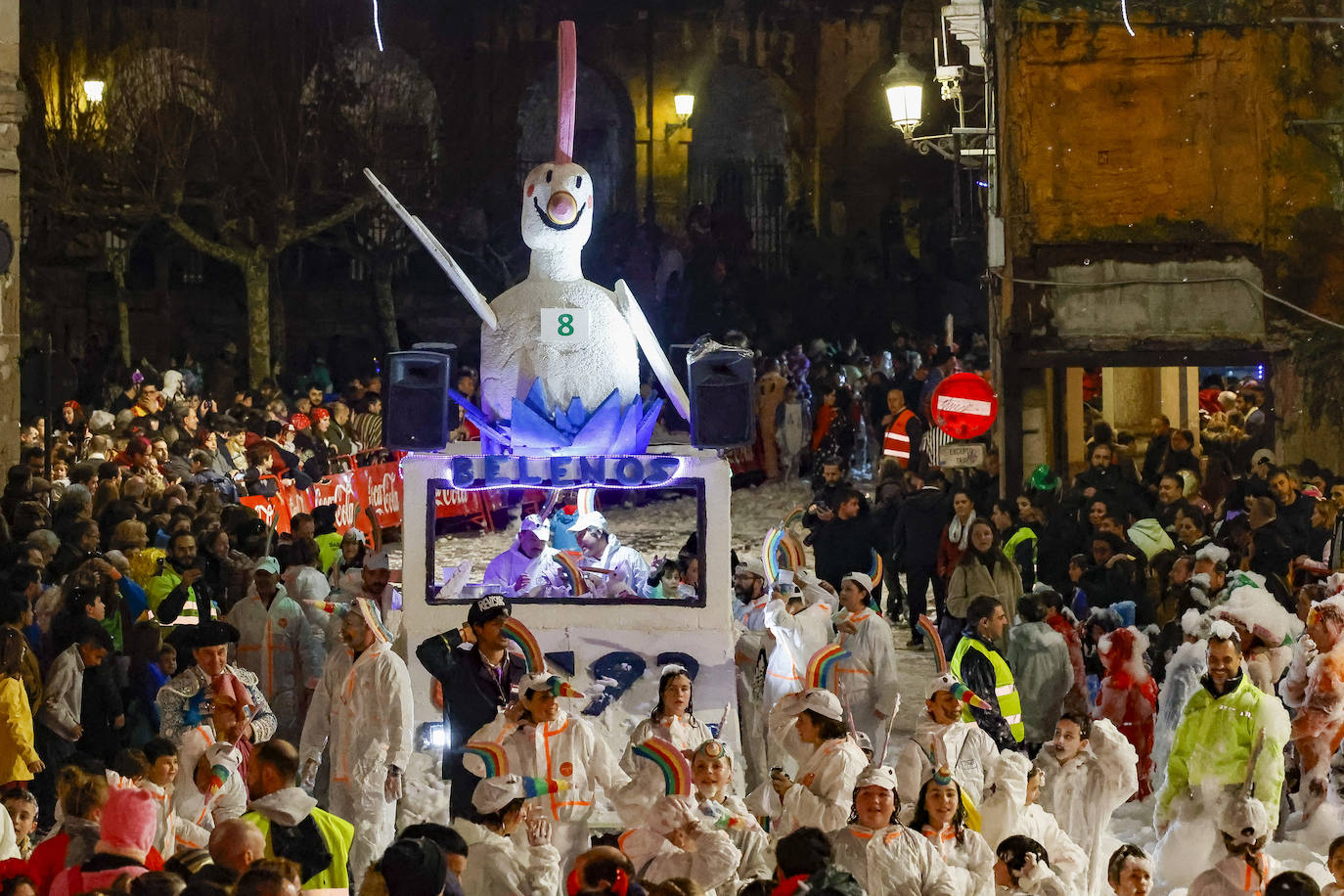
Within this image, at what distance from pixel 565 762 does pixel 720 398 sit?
276 centimetres

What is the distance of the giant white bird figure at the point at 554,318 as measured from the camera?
11945mm

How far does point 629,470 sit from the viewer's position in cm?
1154

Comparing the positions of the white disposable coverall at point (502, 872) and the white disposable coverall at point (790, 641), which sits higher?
the white disposable coverall at point (790, 641)

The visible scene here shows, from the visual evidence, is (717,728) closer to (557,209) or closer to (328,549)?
(557,209)

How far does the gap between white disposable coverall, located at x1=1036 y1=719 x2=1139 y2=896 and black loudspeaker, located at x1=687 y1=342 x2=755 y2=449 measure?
2.43 m

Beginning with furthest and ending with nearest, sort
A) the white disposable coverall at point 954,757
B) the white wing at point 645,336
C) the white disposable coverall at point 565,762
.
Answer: the white wing at point 645,336, the white disposable coverall at point 565,762, the white disposable coverall at point 954,757

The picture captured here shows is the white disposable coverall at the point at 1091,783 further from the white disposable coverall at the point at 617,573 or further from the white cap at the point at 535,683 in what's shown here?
the white disposable coverall at the point at 617,573

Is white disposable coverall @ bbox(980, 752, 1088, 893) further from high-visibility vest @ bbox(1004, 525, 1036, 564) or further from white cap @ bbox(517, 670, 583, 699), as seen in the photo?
high-visibility vest @ bbox(1004, 525, 1036, 564)

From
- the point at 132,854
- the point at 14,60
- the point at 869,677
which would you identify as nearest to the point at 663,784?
the point at 132,854

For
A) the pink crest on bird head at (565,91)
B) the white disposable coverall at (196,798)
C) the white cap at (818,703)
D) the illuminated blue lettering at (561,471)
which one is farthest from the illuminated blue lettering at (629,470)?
the white disposable coverall at (196,798)

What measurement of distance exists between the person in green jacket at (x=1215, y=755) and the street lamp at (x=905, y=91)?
12598mm

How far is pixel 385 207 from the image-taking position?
38.2 metres

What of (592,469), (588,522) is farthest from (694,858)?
(588,522)

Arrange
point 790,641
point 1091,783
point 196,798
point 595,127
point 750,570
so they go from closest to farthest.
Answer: point 196,798 → point 1091,783 → point 790,641 → point 750,570 → point 595,127
